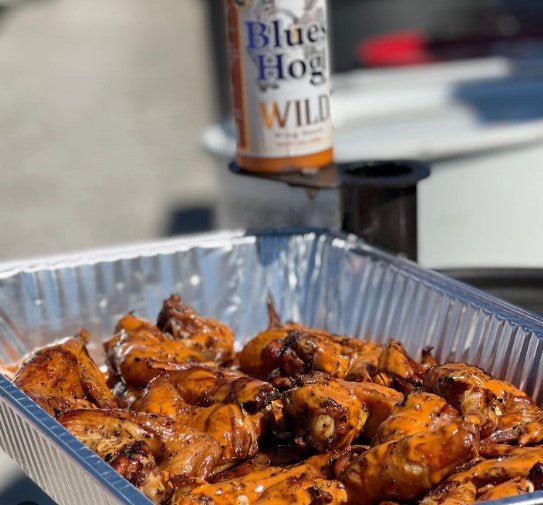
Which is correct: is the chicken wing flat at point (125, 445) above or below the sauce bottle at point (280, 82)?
below

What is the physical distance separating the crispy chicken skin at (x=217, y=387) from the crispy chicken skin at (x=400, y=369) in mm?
205

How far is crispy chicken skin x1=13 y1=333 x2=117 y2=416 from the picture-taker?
161 cm

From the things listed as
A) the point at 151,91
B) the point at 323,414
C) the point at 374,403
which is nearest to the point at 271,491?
the point at 323,414

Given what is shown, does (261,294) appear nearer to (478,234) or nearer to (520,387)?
(520,387)

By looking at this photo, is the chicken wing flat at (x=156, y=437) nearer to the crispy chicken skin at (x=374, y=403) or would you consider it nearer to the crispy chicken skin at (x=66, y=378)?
the crispy chicken skin at (x=66, y=378)

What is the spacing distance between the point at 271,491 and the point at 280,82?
0.96 metres

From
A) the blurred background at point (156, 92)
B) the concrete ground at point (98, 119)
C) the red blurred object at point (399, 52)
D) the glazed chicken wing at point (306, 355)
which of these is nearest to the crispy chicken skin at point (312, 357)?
the glazed chicken wing at point (306, 355)

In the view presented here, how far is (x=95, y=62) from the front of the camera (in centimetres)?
586

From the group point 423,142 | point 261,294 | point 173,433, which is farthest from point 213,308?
point 423,142

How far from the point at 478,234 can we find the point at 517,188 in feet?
0.60

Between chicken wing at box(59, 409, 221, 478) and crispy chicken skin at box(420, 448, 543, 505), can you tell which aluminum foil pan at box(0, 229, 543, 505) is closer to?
crispy chicken skin at box(420, 448, 543, 505)

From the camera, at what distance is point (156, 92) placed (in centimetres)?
616

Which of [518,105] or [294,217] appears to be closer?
[294,217]

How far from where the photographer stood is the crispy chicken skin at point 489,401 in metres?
1.42
